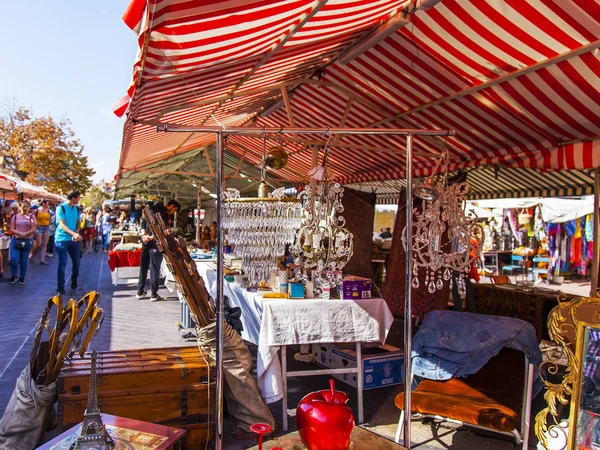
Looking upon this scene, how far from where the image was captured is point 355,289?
3730 mm

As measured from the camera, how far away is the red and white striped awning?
2.60 meters

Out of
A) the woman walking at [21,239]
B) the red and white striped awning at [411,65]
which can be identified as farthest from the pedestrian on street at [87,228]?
the red and white striped awning at [411,65]

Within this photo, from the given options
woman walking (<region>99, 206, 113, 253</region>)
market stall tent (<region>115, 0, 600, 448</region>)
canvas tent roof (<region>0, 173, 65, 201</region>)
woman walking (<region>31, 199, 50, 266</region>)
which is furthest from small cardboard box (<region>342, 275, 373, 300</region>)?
woman walking (<region>99, 206, 113, 253</region>)

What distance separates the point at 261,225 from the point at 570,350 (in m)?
1.82

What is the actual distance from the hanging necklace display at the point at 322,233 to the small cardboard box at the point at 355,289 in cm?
35

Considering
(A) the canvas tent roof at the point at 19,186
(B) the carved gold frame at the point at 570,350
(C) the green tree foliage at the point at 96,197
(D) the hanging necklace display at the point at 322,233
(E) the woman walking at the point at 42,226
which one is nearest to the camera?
(B) the carved gold frame at the point at 570,350

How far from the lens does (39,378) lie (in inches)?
113

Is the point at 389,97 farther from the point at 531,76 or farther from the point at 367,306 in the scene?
the point at 367,306

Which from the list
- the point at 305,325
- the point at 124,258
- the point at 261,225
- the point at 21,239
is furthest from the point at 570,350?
the point at 21,239

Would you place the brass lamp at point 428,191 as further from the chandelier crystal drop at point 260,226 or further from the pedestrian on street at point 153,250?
the pedestrian on street at point 153,250

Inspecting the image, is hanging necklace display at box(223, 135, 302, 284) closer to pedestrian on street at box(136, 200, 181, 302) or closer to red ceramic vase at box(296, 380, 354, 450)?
red ceramic vase at box(296, 380, 354, 450)

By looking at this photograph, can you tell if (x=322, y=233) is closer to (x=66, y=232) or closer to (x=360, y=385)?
(x=360, y=385)

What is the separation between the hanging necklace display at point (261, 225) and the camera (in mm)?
2975

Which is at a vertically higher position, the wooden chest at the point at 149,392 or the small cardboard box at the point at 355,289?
the small cardboard box at the point at 355,289
